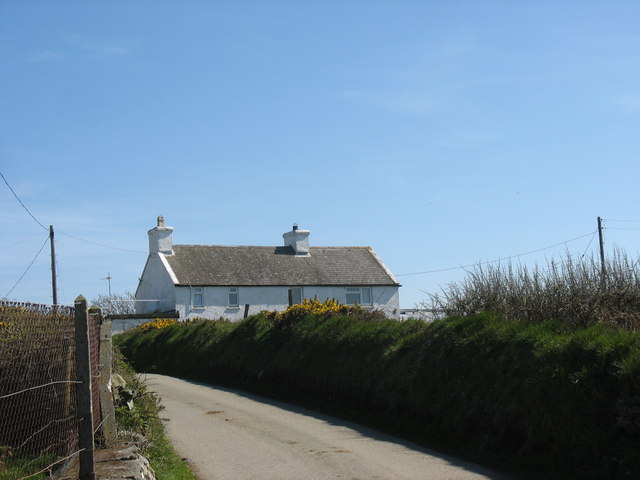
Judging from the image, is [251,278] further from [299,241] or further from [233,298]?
[299,241]

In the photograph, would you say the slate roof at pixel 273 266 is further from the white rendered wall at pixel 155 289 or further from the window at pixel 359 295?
the white rendered wall at pixel 155 289

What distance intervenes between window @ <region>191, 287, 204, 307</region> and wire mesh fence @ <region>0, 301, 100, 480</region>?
35.6 m

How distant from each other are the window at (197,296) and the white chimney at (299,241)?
26.0 feet

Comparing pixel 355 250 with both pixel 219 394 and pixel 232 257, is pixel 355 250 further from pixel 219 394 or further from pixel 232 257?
pixel 219 394

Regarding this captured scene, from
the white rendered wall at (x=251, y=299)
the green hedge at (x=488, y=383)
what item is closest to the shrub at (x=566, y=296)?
the green hedge at (x=488, y=383)

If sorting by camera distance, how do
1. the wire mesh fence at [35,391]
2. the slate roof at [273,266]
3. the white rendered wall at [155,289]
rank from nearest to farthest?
the wire mesh fence at [35,391], the white rendered wall at [155,289], the slate roof at [273,266]

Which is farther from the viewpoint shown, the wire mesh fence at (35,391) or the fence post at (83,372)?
the fence post at (83,372)

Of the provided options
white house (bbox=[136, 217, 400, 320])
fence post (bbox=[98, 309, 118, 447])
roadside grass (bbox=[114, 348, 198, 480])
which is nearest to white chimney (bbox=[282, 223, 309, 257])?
white house (bbox=[136, 217, 400, 320])


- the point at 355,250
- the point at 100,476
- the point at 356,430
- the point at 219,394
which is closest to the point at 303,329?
the point at 219,394

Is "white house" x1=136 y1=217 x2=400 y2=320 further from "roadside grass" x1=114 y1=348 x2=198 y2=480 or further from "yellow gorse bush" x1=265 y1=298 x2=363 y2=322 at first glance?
"roadside grass" x1=114 y1=348 x2=198 y2=480

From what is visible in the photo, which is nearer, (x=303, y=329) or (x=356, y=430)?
(x=356, y=430)

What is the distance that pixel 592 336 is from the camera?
10836 millimetres

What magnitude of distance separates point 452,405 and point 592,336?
3053mm

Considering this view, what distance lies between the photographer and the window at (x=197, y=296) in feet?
144
